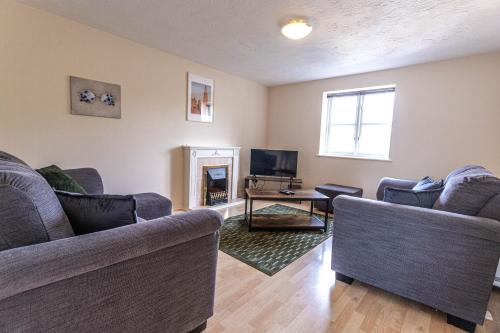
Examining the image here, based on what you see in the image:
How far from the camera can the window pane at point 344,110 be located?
14.3 ft

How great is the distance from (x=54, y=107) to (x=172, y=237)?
7.95 feet

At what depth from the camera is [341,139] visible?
4.54 metres

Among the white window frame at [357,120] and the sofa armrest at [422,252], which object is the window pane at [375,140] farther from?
the sofa armrest at [422,252]

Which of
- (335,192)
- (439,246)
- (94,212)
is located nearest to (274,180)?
(335,192)

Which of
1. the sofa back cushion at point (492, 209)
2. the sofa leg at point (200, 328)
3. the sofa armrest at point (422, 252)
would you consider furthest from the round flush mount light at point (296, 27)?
the sofa leg at point (200, 328)

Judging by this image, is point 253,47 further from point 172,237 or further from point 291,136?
point 172,237

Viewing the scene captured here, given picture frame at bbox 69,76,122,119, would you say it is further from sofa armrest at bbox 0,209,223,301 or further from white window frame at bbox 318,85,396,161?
white window frame at bbox 318,85,396,161

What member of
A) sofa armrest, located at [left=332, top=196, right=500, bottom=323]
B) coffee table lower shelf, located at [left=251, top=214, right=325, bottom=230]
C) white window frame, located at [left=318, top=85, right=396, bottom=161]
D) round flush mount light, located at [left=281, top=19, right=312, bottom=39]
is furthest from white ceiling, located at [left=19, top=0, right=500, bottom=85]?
coffee table lower shelf, located at [left=251, top=214, right=325, bottom=230]

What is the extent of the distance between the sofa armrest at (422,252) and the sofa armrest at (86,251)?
128 cm

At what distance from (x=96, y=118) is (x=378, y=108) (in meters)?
4.18

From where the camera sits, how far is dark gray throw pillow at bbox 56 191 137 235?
1.14 m

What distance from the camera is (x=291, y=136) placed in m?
5.05

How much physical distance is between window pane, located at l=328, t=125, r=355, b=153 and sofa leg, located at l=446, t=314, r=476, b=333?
123 inches

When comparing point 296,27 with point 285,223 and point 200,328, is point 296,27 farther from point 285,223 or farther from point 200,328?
point 200,328
